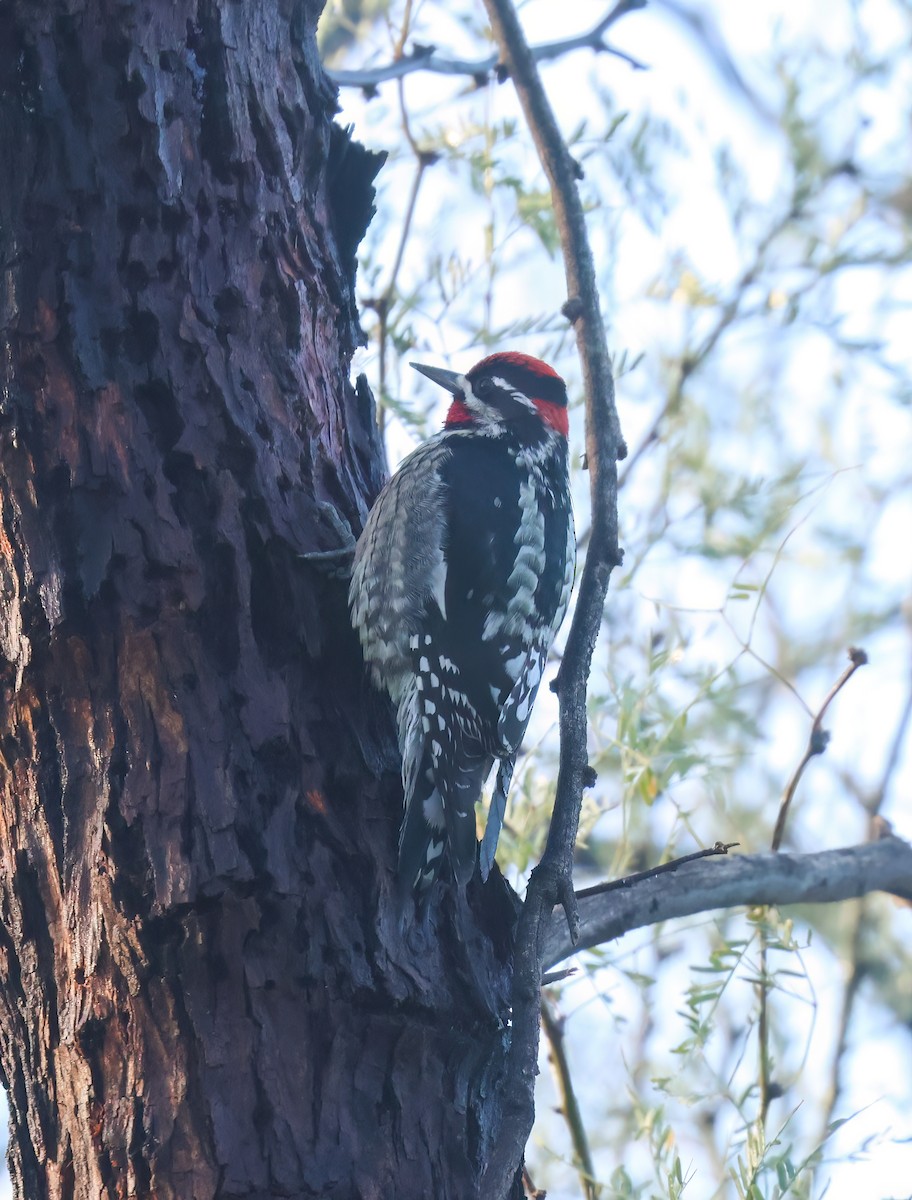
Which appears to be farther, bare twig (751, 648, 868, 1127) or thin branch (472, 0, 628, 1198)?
bare twig (751, 648, 868, 1127)

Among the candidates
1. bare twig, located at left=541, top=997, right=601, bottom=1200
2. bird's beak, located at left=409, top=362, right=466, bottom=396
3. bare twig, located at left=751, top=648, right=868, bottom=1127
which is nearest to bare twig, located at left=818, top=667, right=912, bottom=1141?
bare twig, located at left=751, top=648, right=868, bottom=1127

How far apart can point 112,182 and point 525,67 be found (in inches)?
39.1

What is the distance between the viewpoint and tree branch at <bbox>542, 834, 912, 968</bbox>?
90.6 inches

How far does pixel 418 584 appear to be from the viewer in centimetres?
279

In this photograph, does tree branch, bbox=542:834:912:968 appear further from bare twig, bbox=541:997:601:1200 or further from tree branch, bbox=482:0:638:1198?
bare twig, bbox=541:997:601:1200

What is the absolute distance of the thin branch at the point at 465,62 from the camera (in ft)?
9.62

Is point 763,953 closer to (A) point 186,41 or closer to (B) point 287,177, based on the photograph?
(B) point 287,177

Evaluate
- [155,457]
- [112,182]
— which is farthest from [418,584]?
[112,182]

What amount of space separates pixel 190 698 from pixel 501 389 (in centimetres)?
181

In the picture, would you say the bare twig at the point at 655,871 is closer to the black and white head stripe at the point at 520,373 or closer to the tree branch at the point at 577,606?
the tree branch at the point at 577,606

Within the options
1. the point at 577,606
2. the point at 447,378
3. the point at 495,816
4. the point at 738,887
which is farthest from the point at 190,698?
the point at 447,378

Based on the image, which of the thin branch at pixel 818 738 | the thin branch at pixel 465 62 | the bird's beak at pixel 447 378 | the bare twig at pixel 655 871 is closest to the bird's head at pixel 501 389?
the bird's beak at pixel 447 378

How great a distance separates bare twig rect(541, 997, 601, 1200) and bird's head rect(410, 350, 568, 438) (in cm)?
163

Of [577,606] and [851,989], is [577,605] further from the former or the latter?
[851,989]
